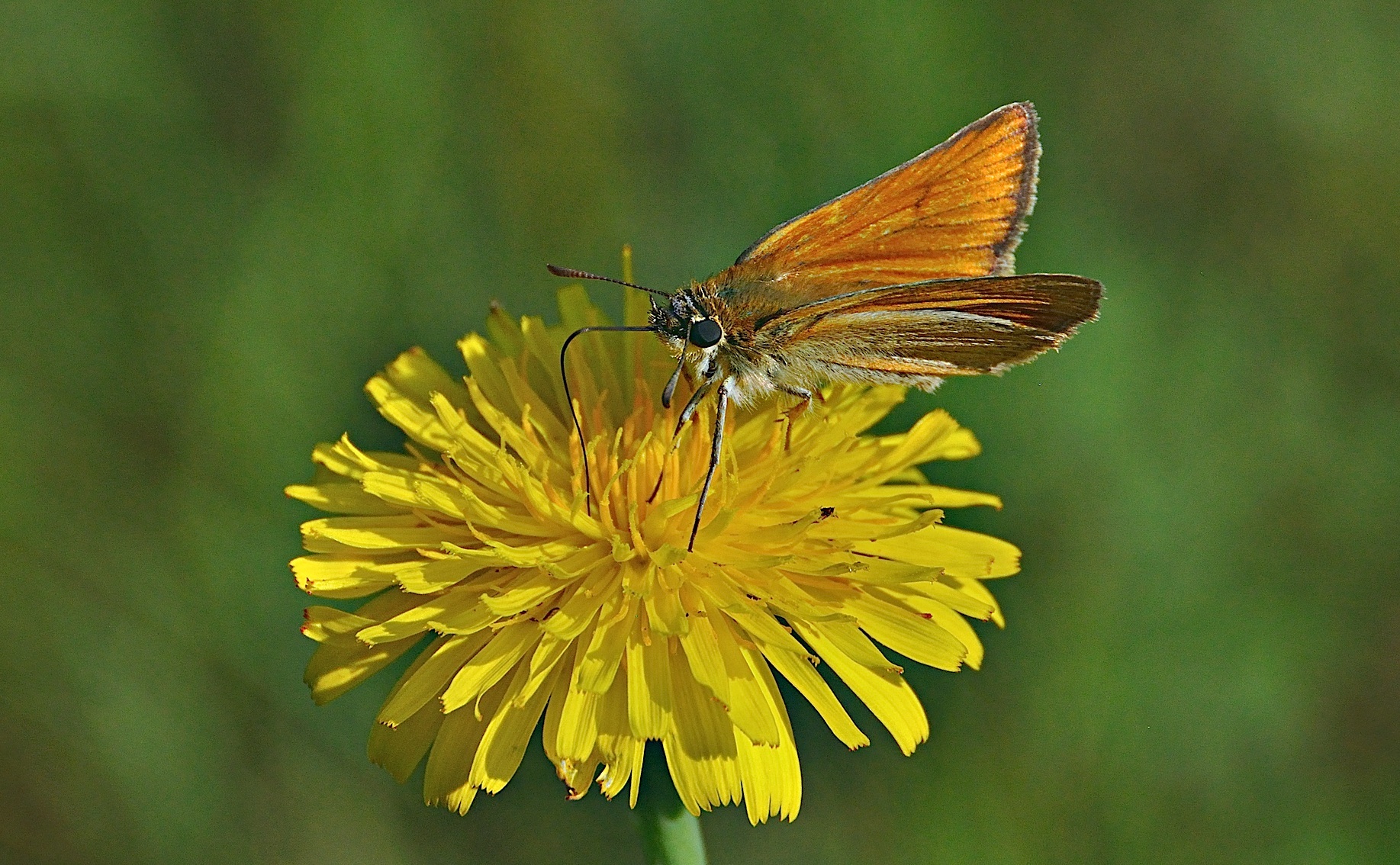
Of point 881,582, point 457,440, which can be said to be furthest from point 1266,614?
point 457,440

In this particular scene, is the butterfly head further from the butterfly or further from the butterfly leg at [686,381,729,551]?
the butterfly leg at [686,381,729,551]

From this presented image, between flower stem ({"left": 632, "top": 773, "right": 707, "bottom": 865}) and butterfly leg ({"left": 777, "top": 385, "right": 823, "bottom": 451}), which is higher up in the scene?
butterfly leg ({"left": 777, "top": 385, "right": 823, "bottom": 451})

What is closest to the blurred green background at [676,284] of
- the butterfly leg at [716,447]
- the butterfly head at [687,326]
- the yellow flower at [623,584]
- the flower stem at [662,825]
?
the yellow flower at [623,584]

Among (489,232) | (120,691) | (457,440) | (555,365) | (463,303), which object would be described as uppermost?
(489,232)

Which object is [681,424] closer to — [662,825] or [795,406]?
[795,406]

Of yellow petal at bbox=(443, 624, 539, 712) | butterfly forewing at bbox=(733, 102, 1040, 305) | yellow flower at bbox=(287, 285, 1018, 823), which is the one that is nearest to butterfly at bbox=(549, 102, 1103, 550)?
butterfly forewing at bbox=(733, 102, 1040, 305)

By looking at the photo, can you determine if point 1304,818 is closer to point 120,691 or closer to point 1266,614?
point 1266,614
